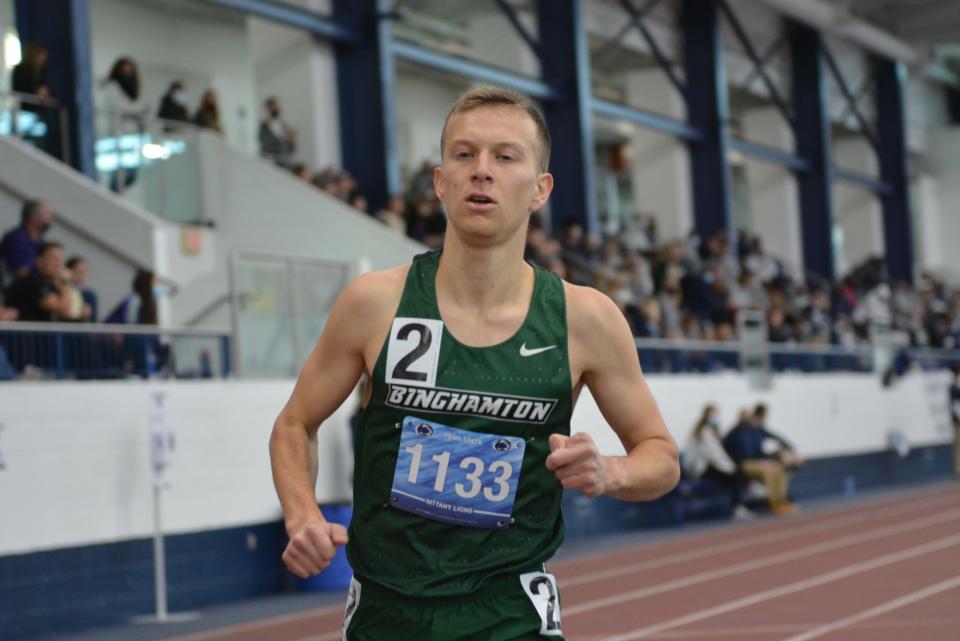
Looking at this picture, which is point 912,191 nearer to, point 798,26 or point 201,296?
point 798,26

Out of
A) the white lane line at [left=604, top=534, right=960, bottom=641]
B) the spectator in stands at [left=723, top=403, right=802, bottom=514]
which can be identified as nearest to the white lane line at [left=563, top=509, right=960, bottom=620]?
the white lane line at [left=604, top=534, right=960, bottom=641]

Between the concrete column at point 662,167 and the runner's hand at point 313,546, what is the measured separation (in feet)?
84.6

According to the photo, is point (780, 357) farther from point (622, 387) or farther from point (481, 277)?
point (481, 277)

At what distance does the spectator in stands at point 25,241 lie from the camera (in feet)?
35.5

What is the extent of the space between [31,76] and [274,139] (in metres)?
4.78

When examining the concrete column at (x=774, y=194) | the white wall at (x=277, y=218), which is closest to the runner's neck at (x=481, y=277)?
the white wall at (x=277, y=218)

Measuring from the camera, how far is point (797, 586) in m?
11.8

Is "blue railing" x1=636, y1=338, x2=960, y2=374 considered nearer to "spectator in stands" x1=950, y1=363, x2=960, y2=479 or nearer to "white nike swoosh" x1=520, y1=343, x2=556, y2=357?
"spectator in stands" x1=950, y1=363, x2=960, y2=479

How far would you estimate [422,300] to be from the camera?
3.18 meters

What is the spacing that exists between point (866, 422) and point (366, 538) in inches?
898

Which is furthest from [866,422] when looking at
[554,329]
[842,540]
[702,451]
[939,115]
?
[554,329]

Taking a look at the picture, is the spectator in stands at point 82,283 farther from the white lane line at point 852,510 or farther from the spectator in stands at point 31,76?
the white lane line at point 852,510

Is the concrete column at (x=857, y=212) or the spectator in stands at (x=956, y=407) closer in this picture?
the spectator in stands at (x=956, y=407)

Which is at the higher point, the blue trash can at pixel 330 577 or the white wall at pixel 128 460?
the white wall at pixel 128 460
